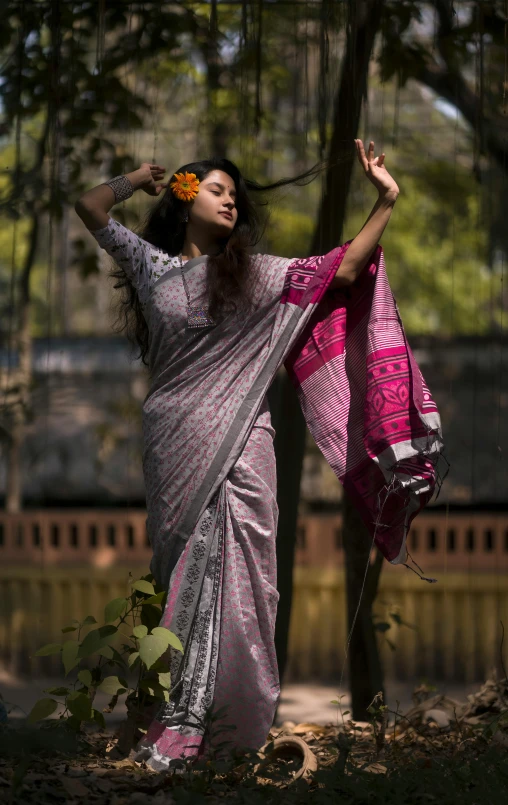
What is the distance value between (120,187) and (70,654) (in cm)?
133

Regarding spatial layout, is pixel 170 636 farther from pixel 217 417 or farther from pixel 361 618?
pixel 361 618

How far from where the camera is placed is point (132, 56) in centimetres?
413

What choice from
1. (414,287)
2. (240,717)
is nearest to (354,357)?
(240,717)

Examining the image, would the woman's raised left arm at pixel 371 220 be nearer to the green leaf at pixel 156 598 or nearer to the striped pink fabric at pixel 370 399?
the striped pink fabric at pixel 370 399

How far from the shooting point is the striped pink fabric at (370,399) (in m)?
2.86

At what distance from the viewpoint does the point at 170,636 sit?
266 cm

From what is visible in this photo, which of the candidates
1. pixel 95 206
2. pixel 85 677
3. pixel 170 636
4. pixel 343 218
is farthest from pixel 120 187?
pixel 85 677

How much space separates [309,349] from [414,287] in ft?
25.5

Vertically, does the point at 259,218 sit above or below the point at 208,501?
above

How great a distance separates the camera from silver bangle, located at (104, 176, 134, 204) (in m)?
2.87

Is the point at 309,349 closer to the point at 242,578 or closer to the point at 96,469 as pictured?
the point at 242,578

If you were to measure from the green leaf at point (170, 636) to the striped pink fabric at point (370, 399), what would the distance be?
68 cm

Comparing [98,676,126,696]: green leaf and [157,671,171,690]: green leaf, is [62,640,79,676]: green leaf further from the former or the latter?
[157,671,171,690]: green leaf

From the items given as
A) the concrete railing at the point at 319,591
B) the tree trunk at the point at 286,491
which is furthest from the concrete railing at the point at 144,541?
the tree trunk at the point at 286,491
